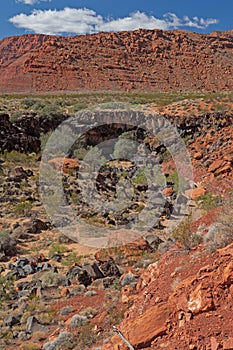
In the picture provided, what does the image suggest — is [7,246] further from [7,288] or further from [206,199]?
[206,199]

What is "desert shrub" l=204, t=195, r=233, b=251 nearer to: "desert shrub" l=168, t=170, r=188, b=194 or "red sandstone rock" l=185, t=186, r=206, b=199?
"red sandstone rock" l=185, t=186, r=206, b=199

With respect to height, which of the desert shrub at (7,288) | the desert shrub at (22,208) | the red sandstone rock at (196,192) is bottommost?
the desert shrub at (7,288)

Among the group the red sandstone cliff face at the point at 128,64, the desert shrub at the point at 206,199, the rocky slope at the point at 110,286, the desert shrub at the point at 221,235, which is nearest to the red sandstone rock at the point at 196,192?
the rocky slope at the point at 110,286

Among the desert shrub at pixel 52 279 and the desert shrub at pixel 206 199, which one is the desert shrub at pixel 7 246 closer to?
the desert shrub at pixel 52 279

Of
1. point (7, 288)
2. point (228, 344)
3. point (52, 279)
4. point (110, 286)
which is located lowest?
point (7, 288)

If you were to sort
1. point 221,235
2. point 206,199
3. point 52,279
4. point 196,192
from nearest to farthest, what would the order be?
point 221,235 < point 52,279 < point 206,199 < point 196,192

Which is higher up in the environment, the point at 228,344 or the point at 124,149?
the point at 124,149

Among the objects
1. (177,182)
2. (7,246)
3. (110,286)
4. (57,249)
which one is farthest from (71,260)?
(177,182)

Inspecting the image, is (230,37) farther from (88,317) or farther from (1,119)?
(88,317)
